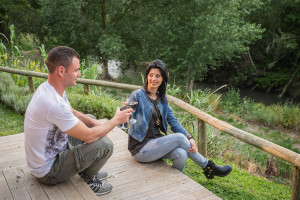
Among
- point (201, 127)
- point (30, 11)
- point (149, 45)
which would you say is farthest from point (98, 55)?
A: point (201, 127)

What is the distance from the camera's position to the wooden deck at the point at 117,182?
84.1 inches

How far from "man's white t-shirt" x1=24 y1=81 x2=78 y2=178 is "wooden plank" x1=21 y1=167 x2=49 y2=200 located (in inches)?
4.3

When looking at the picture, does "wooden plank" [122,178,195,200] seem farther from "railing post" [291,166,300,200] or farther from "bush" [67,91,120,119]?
"bush" [67,91,120,119]

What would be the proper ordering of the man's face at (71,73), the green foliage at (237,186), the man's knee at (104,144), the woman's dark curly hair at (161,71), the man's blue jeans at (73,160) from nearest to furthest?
the man's face at (71,73)
the man's blue jeans at (73,160)
the man's knee at (104,144)
the woman's dark curly hair at (161,71)
the green foliage at (237,186)

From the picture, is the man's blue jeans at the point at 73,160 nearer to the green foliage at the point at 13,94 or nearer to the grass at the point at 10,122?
the grass at the point at 10,122

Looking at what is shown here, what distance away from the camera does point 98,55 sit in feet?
51.9

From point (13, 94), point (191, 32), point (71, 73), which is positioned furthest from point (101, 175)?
point (191, 32)

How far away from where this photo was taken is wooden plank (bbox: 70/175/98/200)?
2074 mm

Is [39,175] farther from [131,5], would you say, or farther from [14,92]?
[131,5]

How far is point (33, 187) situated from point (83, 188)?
0.43m

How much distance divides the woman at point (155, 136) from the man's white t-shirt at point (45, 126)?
97cm

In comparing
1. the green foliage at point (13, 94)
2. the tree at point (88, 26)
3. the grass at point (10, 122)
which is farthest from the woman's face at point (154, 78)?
the tree at point (88, 26)

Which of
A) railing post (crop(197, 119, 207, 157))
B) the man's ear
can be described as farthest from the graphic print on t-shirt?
railing post (crop(197, 119, 207, 157))

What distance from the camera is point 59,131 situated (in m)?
2.15
